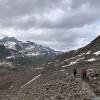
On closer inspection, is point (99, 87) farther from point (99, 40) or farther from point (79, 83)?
point (99, 40)

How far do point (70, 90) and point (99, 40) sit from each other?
14260 centimetres

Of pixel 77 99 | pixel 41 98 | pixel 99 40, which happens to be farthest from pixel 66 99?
pixel 99 40

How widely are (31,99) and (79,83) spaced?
9.91m

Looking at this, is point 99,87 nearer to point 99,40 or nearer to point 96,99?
point 96,99

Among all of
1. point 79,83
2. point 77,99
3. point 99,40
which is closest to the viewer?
point 77,99

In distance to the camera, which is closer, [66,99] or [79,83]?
[66,99]

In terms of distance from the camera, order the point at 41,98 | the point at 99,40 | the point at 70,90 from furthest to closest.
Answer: the point at 99,40 → the point at 70,90 → the point at 41,98

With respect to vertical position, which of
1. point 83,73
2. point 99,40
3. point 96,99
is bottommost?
point 96,99

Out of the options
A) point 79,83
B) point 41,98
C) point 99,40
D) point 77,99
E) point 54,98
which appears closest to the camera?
point 77,99

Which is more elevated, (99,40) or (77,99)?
(99,40)

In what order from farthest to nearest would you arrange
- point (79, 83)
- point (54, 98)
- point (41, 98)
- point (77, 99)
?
1. point (79, 83)
2. point (41, 98)
3. point (54, 98)
4. point (77, 99)

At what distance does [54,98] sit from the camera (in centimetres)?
4009

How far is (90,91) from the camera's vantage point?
4397cm

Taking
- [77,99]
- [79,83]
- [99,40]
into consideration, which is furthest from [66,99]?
[99,40]
